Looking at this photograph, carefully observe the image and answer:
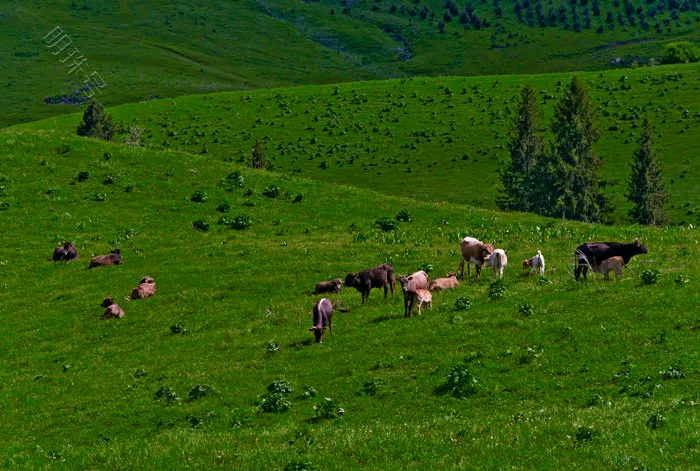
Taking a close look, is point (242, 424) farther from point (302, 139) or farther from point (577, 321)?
point (302, 139)

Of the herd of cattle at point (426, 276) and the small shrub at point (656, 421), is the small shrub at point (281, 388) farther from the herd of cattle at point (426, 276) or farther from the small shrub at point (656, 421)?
the small shrub at point (656, 421)

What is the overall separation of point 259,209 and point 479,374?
28889 mm

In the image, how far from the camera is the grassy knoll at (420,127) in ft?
352

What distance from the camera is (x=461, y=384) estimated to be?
62.9 feet

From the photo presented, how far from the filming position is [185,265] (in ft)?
122

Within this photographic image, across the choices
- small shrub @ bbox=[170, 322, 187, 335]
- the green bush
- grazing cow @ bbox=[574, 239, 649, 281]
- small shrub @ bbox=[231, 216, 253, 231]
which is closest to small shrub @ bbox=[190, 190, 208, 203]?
small shrub @ bbox=[231, 216, 253, 231]

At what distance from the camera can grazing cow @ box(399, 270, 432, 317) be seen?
84.9ft

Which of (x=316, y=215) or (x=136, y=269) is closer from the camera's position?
Result: (x=136, y=269)

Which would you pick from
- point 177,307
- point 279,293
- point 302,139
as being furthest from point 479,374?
point 302,139

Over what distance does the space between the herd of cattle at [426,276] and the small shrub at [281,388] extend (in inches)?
138

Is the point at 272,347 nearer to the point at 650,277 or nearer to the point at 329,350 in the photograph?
the point at 329,350

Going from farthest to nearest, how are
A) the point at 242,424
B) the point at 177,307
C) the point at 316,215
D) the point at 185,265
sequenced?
the point at 316,215, the point at 185,265, the point at 177,307, the point at 242,424

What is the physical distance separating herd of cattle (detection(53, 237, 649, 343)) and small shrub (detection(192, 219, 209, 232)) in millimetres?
9598

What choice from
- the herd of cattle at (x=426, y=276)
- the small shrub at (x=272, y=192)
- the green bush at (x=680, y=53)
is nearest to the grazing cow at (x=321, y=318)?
the herd of cattle at (x=426, y=276)
